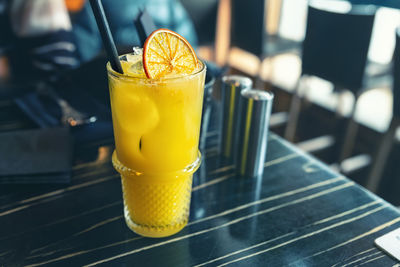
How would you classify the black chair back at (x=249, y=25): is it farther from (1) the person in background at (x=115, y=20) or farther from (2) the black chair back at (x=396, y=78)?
(2) the black chair back at (x=396, y=78)

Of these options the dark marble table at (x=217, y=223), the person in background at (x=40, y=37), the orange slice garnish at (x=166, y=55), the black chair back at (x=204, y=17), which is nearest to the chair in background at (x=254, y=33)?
the black chair back at (x=204, y=17)

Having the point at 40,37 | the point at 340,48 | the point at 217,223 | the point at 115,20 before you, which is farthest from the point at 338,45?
the point at 40,37

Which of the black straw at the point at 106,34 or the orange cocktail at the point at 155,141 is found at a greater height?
the black straw at the point at 106,34

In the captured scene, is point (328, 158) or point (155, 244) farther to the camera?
point (328, 158)

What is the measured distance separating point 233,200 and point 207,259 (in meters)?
0.19

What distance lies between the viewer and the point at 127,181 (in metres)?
0.68

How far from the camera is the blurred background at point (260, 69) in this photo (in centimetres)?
109

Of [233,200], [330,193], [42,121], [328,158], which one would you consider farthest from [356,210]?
[328,158]

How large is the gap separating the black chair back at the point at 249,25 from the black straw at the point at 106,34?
226cm

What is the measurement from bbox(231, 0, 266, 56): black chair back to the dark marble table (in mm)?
2074

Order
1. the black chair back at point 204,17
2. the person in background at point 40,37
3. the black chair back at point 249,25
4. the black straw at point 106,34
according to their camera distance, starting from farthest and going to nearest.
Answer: the black chair back at point 204,17 → the black chair back at point 249,25 → the person in background at point 40,37 → the black straw at point 106,34

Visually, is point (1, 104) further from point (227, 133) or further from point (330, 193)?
point (330, 193)

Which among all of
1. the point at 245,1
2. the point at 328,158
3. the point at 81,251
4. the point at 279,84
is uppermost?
the point at 245,1

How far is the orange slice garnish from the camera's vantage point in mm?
578
